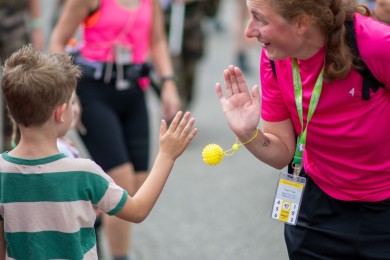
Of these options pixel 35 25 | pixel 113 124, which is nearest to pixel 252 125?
pixel 113 124

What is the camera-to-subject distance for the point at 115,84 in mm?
4324

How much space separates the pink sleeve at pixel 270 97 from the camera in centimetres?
288

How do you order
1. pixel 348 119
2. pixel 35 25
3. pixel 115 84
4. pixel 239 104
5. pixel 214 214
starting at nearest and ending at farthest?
pixel 348 119
pixel 239 104
pixel 115 84
pixel 214 214
pixel 35 25

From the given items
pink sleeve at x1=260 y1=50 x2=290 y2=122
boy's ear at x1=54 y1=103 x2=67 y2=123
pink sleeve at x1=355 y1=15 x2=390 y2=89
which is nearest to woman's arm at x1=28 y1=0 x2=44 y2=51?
pink sleeve at x1=260 y1=50 x2=290 y2=122

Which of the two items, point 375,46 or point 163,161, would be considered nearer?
point 375,46

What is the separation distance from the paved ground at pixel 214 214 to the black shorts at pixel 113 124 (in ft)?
3.19

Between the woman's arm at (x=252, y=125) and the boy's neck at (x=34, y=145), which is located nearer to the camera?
the boy's neck at (x=34, y=145)

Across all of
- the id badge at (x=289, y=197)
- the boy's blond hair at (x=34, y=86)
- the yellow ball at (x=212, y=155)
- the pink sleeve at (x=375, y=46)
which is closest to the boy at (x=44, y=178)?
the boy's blond hair at (x=34, y=86)

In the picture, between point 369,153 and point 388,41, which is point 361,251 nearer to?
point 369,153

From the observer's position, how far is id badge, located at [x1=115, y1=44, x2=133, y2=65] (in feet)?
14.2

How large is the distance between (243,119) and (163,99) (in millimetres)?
1818

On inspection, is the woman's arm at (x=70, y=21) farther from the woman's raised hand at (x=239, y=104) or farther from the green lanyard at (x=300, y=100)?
the green lanyard at (x=300, y=100)

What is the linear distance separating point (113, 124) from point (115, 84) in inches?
9.1

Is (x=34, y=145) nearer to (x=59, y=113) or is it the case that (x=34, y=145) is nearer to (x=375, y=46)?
(x=59, y=113)
